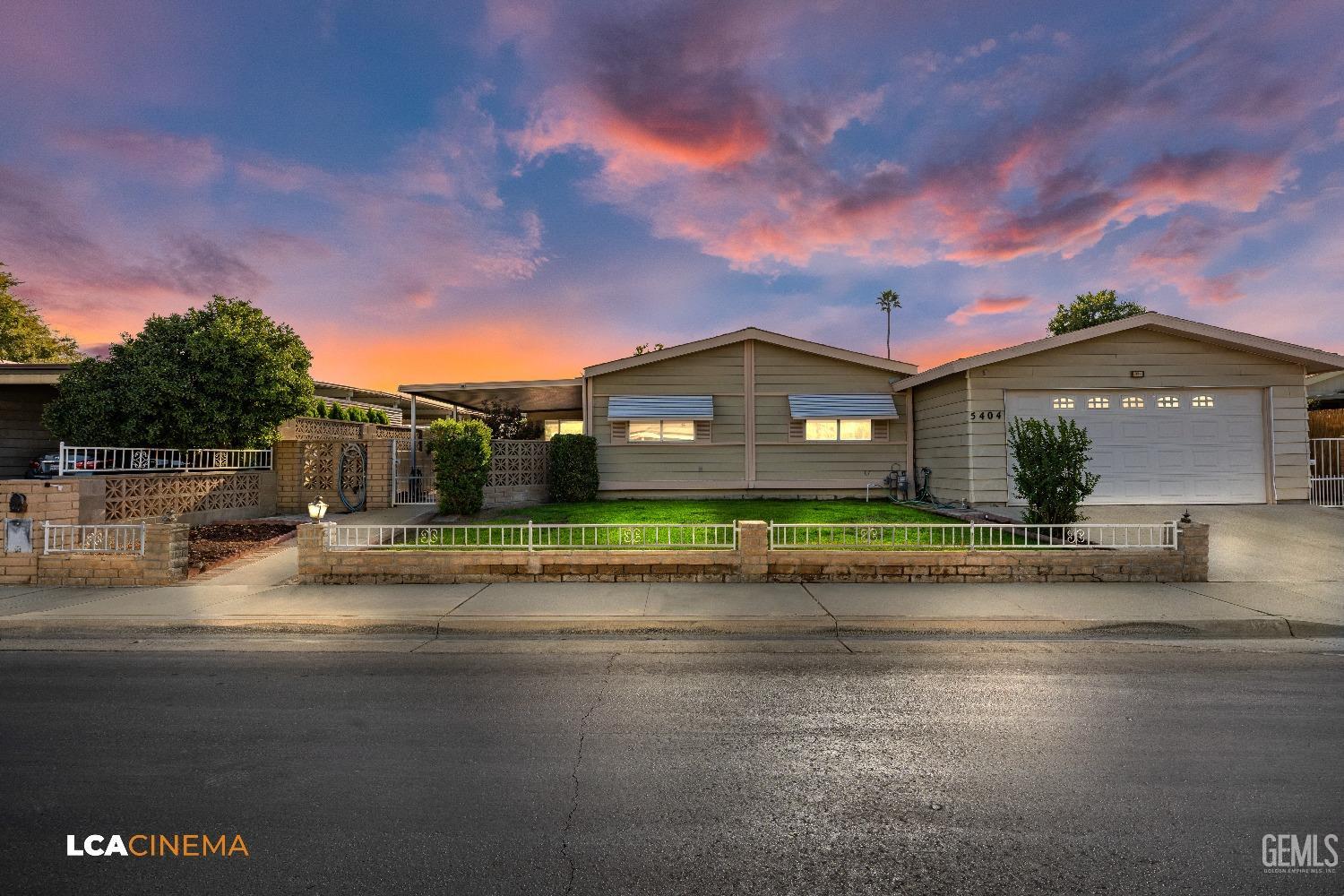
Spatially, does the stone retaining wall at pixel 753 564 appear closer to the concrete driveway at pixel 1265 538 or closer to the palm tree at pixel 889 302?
the concrete driveway at pixel 1265 538

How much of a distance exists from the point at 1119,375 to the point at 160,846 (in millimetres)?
17703

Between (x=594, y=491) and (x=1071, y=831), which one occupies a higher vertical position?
(x=594, y=491)

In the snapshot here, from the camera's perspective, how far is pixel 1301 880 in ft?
8.85

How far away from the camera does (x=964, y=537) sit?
10336 mm

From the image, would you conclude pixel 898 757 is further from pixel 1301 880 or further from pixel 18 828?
pixel 18 828

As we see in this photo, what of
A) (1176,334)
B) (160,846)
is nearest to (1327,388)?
(1176,334)

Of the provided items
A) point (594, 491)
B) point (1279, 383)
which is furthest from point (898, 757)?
point (1279, 383)

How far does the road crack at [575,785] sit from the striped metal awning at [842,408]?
1262 centimetres

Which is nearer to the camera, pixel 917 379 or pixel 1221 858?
pixel 1221 858

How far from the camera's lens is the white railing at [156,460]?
40.7 feet

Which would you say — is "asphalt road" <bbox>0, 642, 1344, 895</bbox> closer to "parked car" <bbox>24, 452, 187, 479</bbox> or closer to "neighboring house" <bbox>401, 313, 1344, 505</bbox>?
"parked car" <bbox>24, 452, 187, 479</bbox>

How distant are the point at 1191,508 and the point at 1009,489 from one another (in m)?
3.78

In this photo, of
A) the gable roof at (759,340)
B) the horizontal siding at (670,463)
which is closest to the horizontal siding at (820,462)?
the horizontal siding at (670,463)

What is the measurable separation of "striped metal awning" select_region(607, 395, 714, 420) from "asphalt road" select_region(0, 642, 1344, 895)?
11.7 metres
